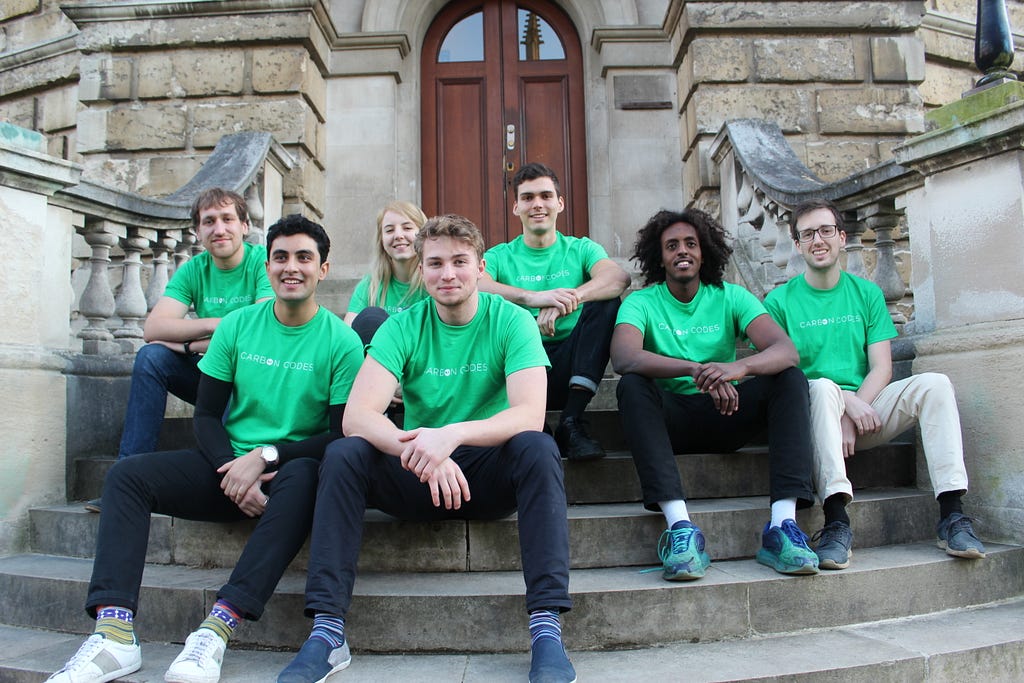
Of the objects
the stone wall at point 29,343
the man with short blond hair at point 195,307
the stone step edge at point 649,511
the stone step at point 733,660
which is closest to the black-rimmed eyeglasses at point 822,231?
the stone step edge at point 649,511

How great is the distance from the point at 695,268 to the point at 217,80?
498 centimetres

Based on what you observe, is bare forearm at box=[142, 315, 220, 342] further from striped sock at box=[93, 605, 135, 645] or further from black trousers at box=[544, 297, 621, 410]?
black trousers at box=[544, 297, 621, 410]

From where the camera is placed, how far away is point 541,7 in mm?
7484

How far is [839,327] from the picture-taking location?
328 centimetres

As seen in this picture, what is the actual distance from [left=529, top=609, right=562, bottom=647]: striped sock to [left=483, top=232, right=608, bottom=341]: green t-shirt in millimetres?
1830

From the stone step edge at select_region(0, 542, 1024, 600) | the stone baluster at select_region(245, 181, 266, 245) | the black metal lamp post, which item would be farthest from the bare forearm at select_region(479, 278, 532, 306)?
the stone baluster at select_region(245, 181, 266, 245)

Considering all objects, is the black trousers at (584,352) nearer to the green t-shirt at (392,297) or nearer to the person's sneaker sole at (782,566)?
the green t-shirt at (392,297)

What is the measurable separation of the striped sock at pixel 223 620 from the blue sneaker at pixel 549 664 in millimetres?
860

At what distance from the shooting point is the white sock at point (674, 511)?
8.68 ft

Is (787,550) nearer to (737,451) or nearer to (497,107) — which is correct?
(737,451)

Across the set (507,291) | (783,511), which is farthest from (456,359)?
(783,511)

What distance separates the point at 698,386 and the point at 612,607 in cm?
92

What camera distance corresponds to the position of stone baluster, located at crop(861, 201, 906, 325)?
3781 mm

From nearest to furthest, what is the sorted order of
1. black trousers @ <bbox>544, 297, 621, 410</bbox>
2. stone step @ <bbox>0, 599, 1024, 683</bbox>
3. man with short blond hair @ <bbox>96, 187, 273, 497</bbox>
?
1. stone step @ <bbox>0, 599, 1024, 683</bbox>
2. man with short blond hair @ <bbox>96, 187, 273, 497</bbox>
3. black trousers @ <bbox>544, 297, 621, 410</bbox>
